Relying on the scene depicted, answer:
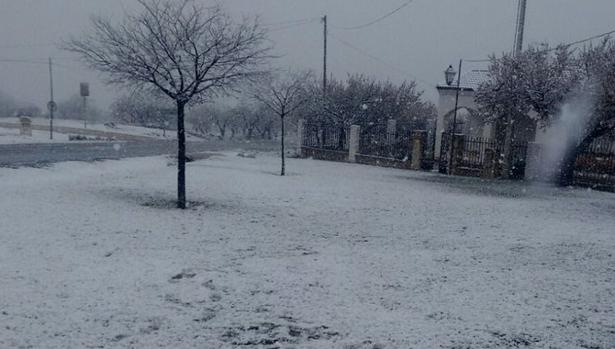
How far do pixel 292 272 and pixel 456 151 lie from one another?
1720 cm

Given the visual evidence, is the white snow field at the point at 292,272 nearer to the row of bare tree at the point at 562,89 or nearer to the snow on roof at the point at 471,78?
the row of bare tree at the point at 562,89

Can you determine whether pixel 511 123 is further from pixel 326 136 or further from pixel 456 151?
pixel 326 136

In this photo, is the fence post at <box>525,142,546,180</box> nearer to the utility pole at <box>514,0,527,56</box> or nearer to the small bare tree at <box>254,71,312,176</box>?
the utility pole at <box>514,0,527,56</box>

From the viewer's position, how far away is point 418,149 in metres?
23.1

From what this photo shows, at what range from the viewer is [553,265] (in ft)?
23.0

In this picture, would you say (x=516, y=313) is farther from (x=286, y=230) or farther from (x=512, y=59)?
(x=512, y=59)

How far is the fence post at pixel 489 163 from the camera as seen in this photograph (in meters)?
20.1

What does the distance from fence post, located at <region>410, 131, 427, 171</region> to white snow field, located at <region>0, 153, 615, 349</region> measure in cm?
1097

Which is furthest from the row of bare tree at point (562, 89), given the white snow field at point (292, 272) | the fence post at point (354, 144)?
the fence post at point (354, 144)

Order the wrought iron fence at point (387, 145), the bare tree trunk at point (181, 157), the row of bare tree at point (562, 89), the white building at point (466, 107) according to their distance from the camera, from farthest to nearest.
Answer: the white building at point (466, 107)
the wrought iron fence at point (387, 145)
the row of bare tree at point (562, 89)
the bare tree trunk at point (181, 157)

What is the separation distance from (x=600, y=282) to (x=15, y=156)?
20.9 metres

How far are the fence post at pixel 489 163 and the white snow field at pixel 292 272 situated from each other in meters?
7.90

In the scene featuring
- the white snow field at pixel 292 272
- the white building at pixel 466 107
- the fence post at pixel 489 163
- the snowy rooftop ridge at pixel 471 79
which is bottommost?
the white snow field at pixel 292 272

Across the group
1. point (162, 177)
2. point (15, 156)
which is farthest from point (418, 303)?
point (15, 156)
